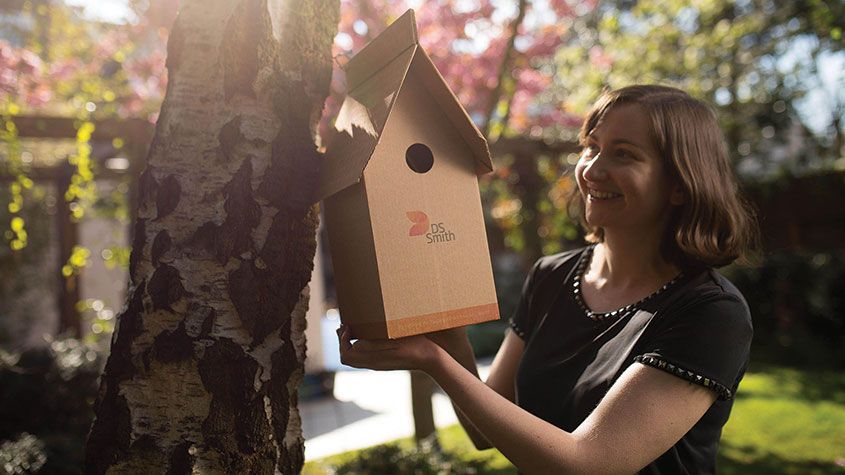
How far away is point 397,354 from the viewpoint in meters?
1.23

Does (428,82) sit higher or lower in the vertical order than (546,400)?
higher

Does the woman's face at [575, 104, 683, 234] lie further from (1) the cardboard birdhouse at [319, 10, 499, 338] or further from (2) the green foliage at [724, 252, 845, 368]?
(2) the green foliage at [724, 252, 845, 368]

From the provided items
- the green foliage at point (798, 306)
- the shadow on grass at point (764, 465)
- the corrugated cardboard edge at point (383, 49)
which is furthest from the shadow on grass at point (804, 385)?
the corrugated cardboard edge at point (383, 49)

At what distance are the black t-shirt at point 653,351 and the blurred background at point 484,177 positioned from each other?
0.90 meters

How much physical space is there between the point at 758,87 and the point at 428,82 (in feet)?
25.0

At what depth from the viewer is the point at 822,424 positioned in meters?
5.03

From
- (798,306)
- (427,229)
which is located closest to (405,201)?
(427,229)

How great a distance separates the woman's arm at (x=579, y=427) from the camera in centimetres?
119

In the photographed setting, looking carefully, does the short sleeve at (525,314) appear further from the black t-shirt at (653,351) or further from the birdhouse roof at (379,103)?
the birdhouse roof at (379,103)

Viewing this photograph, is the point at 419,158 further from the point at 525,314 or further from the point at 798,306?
the point at 798,306

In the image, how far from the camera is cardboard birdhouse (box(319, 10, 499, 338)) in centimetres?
122

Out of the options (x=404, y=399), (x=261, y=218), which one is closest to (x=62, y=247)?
(x=404, y=399)

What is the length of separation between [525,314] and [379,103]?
885 millimetres

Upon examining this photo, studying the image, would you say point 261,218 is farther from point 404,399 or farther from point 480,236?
point 404,399
